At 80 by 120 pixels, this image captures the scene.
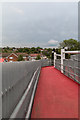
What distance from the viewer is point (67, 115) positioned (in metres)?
2.45

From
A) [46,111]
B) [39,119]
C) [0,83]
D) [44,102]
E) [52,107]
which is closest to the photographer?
[0,83]

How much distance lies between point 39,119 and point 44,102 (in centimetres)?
90

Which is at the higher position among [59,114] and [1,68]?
[1,68]

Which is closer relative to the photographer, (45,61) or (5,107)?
(5,107)

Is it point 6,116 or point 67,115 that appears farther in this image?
point 67,115

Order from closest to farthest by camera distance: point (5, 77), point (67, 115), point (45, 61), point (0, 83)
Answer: point (0, 83)
point (5, 77)
point (67, 115)
point (45, 61)

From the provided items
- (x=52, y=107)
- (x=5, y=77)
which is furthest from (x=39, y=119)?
(x=5, y=77)

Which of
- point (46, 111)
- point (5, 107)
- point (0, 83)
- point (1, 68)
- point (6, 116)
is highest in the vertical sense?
point (1, 68)

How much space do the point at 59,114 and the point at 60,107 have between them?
1.14 feet

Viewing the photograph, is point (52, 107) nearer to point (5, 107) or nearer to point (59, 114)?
point (59, 114)

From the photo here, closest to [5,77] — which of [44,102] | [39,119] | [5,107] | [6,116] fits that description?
[5,107]

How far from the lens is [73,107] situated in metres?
2.82

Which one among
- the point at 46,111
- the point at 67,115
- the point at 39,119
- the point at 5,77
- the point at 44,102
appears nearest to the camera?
the point at 5,77

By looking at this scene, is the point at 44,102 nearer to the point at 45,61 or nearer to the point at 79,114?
the point at 79,114
